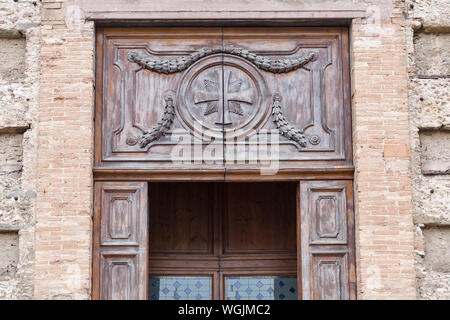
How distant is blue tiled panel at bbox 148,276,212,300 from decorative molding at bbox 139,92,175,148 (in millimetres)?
1909

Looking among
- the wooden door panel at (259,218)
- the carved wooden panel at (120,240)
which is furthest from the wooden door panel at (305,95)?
the wooden door panel at (259,218)

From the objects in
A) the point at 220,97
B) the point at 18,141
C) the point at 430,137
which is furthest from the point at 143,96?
the point at 430,137

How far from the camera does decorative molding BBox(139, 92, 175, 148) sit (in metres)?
7.50

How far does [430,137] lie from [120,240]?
3155mm

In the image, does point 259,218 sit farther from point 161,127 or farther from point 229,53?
point 229,53

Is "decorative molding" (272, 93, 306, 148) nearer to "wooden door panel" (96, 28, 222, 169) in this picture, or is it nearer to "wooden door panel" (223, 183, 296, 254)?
"wooden door panel" (96, 28, 222, 169)

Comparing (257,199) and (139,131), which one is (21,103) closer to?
(139,131)

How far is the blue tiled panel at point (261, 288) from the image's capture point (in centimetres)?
861

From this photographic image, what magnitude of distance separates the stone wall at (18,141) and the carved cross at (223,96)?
1.64m

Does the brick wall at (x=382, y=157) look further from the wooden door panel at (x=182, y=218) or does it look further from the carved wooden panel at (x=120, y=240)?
the wooden door panel at (x=182, y=218)

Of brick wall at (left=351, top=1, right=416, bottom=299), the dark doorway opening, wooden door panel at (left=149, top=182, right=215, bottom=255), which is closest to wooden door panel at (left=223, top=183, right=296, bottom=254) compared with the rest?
the dark doorway opening

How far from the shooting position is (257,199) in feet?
29.6
